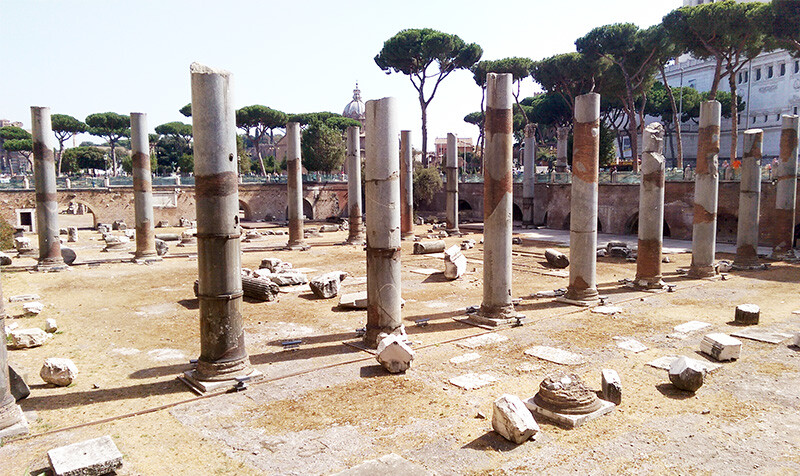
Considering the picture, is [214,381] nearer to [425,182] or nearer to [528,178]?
[528,178]

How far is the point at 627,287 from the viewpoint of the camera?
15516 millimetres

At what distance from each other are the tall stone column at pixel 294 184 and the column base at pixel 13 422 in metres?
17.8

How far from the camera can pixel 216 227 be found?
8164 mm

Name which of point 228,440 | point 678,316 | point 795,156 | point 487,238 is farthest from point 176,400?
point 795,156

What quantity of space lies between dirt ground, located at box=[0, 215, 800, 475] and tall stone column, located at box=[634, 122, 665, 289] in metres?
0.74

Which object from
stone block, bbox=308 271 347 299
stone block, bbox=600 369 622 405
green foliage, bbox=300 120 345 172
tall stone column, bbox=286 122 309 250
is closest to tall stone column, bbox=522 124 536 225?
tall stone column, bbox=286 122 309 250

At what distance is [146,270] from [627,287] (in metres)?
15.1

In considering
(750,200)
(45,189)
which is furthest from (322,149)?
(750,200)

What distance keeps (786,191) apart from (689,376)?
50.0 feet

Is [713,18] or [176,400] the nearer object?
[176,400]

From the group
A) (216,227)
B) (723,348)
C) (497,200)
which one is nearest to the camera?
(216,227)

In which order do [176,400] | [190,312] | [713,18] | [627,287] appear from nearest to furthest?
[176,400] → [190,312] → [627,287] → [713,18]

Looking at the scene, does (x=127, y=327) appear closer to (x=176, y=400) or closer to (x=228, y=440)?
(x=176, y=400)

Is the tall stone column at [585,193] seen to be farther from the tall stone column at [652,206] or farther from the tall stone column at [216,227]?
the tall stone column at [216,227]
